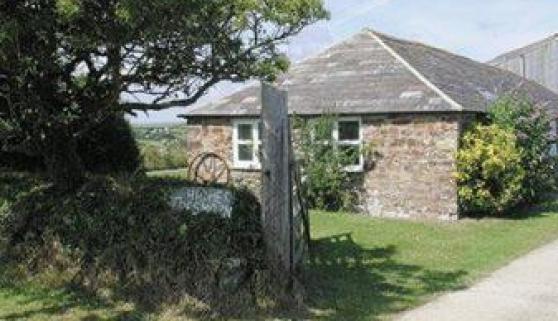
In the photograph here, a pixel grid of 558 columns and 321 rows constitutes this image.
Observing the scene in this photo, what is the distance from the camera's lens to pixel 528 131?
2028 centimetres

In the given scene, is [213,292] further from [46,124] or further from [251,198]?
[46,124]

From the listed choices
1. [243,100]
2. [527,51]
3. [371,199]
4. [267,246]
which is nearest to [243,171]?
[243,100]

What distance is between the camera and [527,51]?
41.1 metres

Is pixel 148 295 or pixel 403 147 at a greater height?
pixel 403 147

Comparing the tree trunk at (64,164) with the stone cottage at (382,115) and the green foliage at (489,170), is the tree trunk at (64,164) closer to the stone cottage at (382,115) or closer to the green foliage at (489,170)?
the stone cottage at (382,115)

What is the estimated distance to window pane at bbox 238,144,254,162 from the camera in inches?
884

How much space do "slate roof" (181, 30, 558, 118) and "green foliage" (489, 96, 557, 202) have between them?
0.61 m

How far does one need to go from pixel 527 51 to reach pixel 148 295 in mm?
35282

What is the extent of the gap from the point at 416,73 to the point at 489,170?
365cm

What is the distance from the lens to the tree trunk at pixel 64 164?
12.0m

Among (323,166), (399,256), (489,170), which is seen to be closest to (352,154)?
(323,166)

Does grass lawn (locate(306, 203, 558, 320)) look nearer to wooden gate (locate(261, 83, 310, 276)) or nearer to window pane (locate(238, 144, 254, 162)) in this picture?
wooden gate (locate(261, 83, 310, 276))

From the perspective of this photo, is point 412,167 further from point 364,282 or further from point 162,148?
point 162,148

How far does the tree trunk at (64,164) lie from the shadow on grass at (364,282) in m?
3.70
